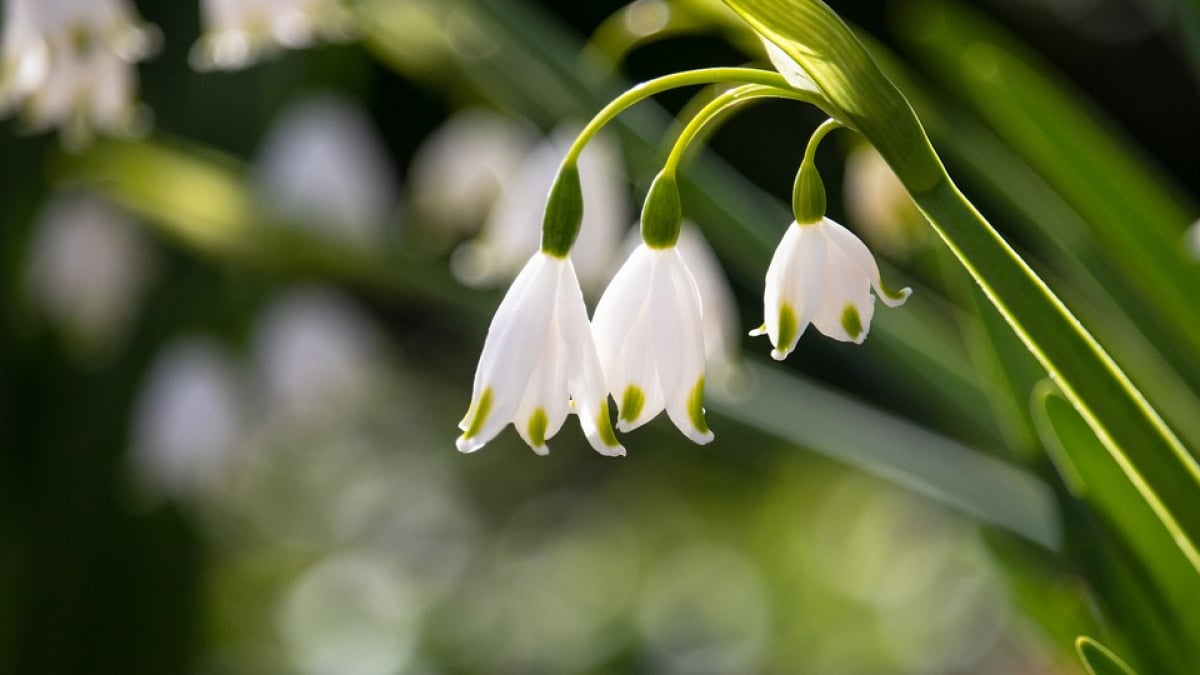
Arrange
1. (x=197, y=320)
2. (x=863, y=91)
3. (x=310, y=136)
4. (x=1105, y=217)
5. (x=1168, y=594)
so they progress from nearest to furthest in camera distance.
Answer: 1. (x=863, y=91)
2. (x=1168, y=594)
3. (x=1105, y=217)
4. (x=310, y=136)
5. (x=197, y=320)

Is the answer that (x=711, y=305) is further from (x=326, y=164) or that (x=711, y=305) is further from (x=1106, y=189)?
(x=326, y=164)

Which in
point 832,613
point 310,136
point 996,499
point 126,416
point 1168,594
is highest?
point 1168,594

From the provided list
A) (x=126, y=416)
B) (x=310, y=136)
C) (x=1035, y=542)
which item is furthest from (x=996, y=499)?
(x=126, y=416)

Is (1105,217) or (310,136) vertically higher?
(1105,217)

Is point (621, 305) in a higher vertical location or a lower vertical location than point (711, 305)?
higher

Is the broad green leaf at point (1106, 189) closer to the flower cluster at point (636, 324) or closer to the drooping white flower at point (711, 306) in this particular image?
the drooping white flower at point (711, 306)

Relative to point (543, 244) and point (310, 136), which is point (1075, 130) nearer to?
point (543, 244)

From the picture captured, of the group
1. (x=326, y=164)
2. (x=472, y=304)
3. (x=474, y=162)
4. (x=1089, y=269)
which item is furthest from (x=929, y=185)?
(x=326, y=164)

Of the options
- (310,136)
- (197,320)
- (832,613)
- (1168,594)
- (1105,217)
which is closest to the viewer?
(1168,594)
